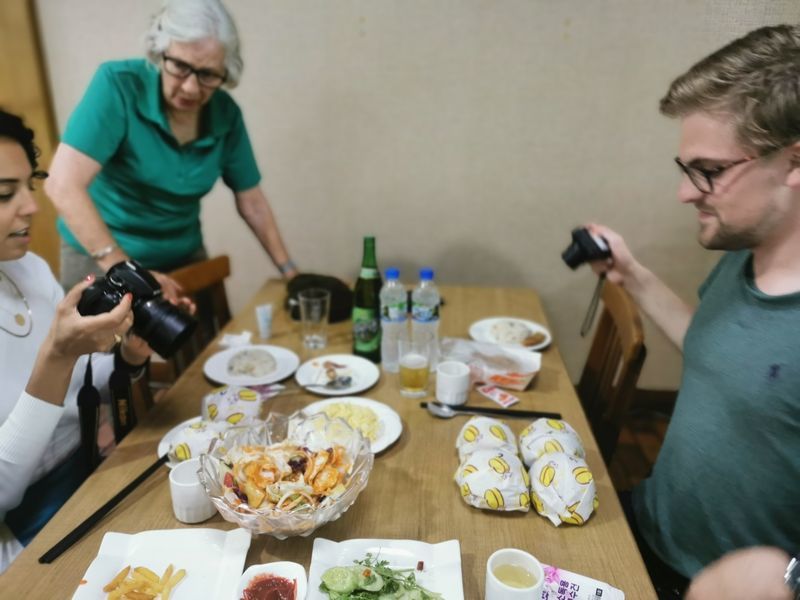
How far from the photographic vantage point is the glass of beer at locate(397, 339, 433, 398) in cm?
132

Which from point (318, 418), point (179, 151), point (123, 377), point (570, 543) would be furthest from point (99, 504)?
point (179, 151)

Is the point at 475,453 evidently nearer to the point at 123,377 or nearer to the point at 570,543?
the point at 570,543

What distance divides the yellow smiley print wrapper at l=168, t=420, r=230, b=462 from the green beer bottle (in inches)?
20.6

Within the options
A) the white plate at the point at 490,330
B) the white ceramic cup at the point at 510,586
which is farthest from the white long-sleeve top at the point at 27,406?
the white plate at the point at 490,330

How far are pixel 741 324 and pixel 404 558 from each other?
0.75 meters

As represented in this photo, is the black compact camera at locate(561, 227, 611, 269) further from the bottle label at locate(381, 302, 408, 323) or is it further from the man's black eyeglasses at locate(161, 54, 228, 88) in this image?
the man's black eyeglasses at locate(161, 54, 228, 88)

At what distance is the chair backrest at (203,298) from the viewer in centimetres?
183

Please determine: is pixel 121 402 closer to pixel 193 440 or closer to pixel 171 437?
pixel 171 437

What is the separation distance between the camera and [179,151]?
183cm

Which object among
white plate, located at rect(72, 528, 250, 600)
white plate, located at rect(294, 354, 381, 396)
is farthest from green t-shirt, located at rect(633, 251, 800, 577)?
white plate, located at rect(72, 528, 250, 600)

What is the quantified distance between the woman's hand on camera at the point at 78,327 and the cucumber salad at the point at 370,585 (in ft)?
1.95

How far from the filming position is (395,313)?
145 centimetres

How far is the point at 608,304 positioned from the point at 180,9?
1.54m

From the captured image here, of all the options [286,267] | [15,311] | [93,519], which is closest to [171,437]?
[93,519]
